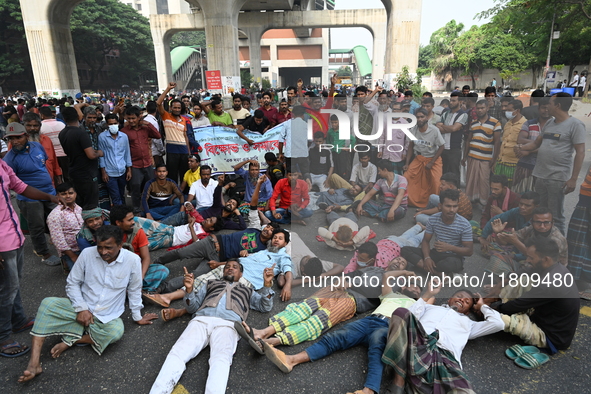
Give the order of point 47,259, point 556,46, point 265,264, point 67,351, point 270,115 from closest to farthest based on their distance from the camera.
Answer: point 67,351
point 265,264
point 47,259
point 270,115
point 556,46

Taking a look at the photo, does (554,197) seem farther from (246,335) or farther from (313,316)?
(246,335)

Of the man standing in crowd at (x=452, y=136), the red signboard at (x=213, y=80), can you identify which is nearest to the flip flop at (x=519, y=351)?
the man standing in crowd at (x=452, y=136)

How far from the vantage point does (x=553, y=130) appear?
3.46 metres

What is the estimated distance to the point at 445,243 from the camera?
324 centimetres

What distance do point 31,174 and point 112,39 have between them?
46.8 meters

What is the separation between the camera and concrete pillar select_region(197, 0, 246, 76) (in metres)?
20.1

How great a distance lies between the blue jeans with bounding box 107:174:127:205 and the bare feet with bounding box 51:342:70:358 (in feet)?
10.5

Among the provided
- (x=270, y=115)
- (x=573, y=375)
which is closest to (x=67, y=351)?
(x=573, y=375)

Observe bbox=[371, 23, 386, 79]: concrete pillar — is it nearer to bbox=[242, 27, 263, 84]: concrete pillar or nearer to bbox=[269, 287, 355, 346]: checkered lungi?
bbox=[242, 27, 263, 84]: concrete pillar

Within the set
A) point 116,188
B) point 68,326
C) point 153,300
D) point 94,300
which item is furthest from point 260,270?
point 116,188

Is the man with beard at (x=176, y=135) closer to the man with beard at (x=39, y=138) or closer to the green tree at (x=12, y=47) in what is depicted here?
the man with beard at (x=39, y=138)

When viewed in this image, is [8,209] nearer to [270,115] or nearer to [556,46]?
[270,115]

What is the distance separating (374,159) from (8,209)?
325 cm

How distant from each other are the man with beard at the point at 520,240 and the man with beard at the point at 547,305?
0.20 feet
